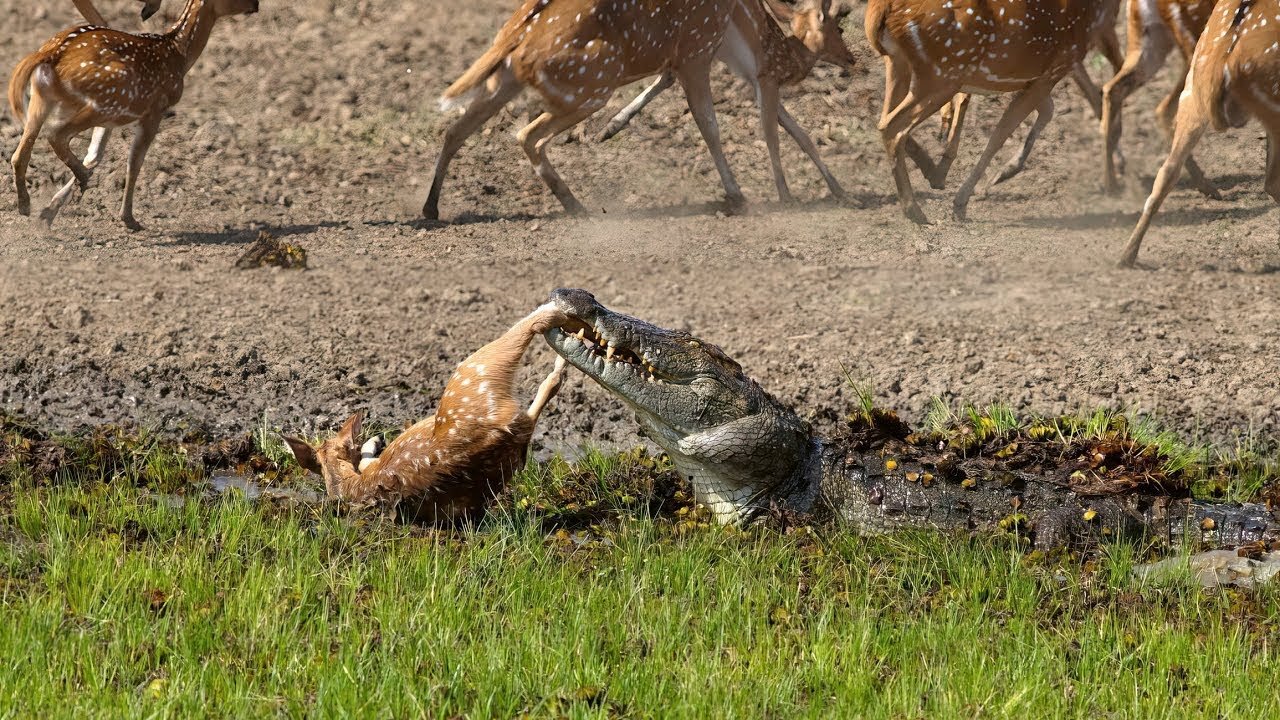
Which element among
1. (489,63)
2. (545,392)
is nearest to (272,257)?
(489,63)

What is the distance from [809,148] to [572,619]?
6.74 m

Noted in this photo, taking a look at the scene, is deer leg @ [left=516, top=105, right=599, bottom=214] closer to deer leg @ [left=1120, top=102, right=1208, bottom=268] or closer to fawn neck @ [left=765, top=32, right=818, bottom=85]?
fawn neck @ [left=765, top=32, right=818, bottom=85]

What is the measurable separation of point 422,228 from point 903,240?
2867 millimetres

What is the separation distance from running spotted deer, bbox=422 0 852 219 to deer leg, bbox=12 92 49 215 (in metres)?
2.28

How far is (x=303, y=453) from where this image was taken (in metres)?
5.86

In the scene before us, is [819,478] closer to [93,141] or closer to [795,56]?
[795,56]

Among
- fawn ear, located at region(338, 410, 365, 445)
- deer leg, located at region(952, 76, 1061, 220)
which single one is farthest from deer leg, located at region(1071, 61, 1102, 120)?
fawn ear, located at region(338, 410, 365, 445)

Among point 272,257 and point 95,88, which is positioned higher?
point 95,88

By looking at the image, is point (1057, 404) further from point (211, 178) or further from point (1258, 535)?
point (211, 178)

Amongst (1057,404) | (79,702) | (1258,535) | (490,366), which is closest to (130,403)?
(490,366)

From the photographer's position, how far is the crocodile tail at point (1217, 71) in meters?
8.78

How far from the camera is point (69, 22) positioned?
13.2 meters

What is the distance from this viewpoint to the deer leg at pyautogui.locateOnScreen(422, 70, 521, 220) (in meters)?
10.1

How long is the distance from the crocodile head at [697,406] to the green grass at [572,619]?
189 millimetres
